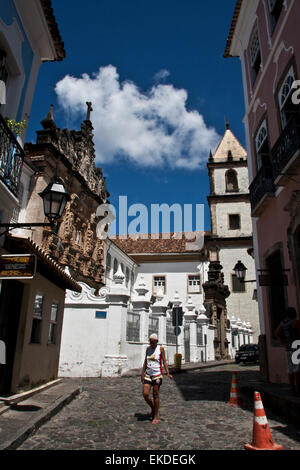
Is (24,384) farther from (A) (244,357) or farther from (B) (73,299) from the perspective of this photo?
(A) (244,357)

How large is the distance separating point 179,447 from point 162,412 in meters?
2.23

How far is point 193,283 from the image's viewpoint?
36.3 meters

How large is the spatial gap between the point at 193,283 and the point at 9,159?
31372 mm

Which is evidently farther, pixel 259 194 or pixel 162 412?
pixel 259 194

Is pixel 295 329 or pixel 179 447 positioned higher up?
pixel 295 329

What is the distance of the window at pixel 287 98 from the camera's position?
8380 millimetres

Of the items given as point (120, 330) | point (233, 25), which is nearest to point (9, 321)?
point (120, 330)

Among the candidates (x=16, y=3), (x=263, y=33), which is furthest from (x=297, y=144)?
(x=16, y=3)

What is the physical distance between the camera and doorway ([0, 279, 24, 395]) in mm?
7059

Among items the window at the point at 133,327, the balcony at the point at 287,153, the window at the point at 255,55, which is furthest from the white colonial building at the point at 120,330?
the window at the point at 255,55

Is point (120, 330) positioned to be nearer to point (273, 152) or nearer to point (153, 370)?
point (153, 370)

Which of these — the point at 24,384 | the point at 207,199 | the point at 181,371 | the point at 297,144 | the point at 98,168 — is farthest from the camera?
the point at 207,199

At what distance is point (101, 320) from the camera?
488 inches

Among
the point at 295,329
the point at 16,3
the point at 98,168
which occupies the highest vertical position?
the point at 98,168
